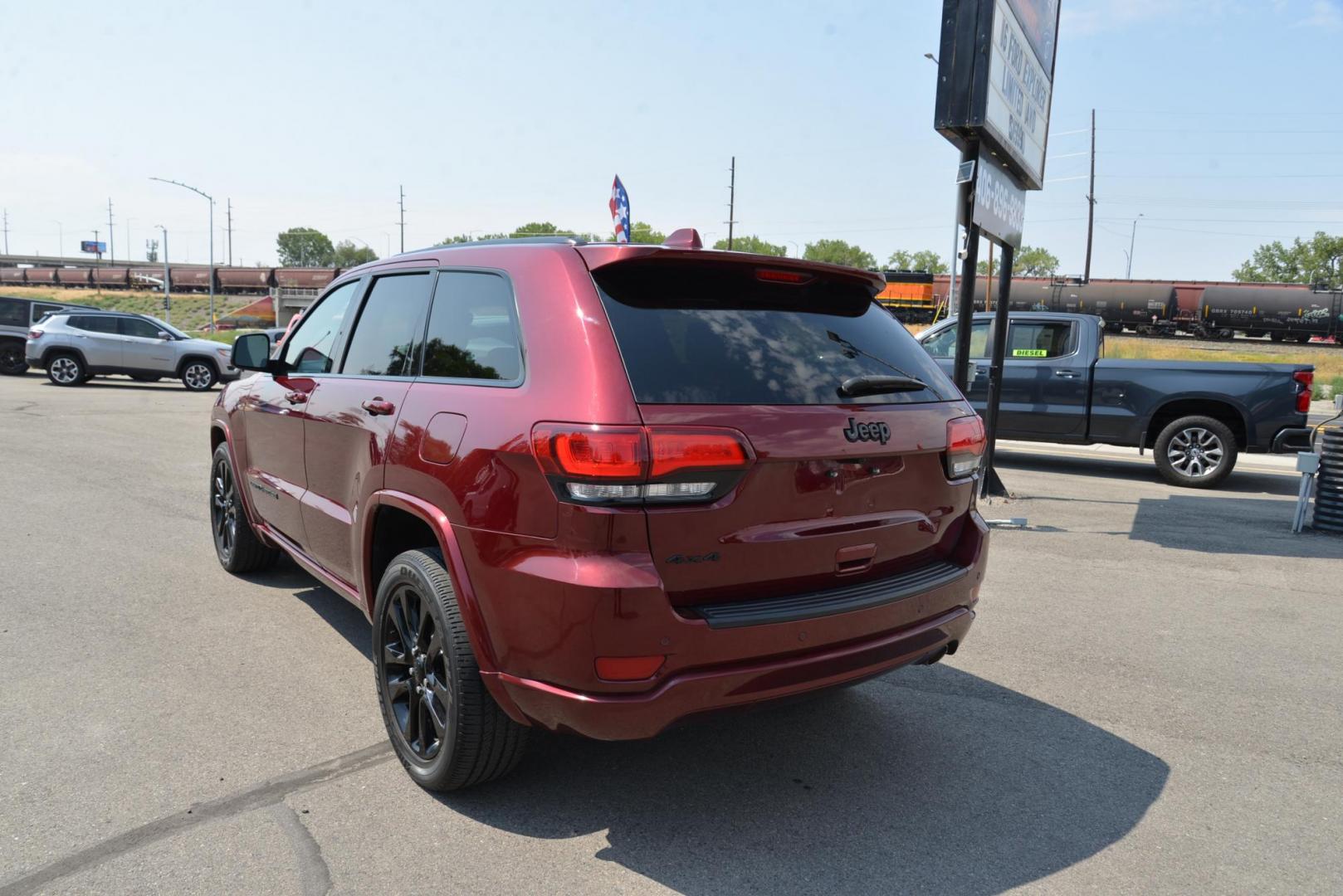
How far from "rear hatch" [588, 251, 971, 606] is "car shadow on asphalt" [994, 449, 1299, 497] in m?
6.91

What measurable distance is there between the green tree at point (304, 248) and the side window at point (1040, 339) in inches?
7162

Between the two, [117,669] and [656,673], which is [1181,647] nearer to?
[656,673]

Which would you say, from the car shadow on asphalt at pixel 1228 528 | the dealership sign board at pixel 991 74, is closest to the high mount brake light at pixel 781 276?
the dealership sign board at pixel 991 74

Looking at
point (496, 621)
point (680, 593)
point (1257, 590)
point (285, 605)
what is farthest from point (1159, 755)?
point (285, 605)

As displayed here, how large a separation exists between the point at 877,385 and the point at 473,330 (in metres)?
1.42

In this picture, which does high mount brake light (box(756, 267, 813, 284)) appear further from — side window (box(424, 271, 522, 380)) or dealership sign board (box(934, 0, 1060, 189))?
dealership sign board (box(934, 0, 1060, 189))

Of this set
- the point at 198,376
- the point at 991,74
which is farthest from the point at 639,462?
the point at 198,376

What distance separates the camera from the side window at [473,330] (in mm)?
3025

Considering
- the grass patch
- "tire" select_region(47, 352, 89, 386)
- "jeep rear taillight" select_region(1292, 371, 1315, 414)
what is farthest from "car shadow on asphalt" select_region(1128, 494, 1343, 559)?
the grass patch

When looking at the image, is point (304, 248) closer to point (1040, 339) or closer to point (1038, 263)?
point (1038, 263)

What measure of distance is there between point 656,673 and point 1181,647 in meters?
3.67

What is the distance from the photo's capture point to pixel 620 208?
11.7m

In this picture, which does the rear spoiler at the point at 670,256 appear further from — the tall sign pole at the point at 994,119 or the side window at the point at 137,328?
the side window at the point at 137,328

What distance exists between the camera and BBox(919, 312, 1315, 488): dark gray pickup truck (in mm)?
9969
